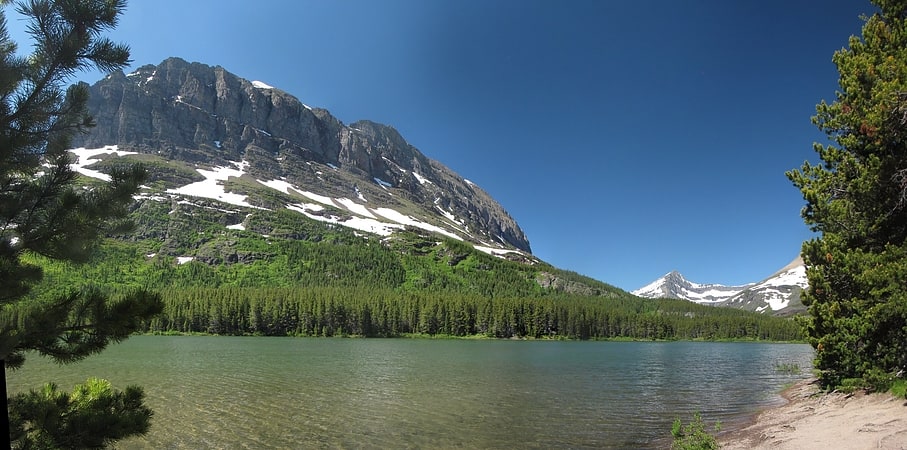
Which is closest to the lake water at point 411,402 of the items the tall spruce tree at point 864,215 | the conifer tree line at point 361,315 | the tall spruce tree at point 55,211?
the tall spruce tree at point 55,211

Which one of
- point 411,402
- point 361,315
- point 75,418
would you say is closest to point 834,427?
point 75,418

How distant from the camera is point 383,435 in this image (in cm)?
2258

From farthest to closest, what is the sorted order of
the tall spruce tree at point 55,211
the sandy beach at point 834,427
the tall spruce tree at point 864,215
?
the tall spruce tree at point 864,215 < the sandy beach at point 834,427 < the tall spruce tree at point 55,211

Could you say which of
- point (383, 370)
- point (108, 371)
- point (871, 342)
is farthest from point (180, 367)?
point (871, 342)

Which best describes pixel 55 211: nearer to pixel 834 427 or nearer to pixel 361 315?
pixel 834 427

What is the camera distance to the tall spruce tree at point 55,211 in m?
6.96

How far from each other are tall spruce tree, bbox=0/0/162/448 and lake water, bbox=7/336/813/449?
11.9 feet

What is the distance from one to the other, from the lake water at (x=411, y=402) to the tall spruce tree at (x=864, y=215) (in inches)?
321

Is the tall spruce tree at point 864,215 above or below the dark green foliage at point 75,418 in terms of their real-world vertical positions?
above

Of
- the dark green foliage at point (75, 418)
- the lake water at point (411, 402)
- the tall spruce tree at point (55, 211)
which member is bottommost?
the lake water at point (411, 402)

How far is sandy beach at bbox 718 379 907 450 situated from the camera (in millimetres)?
13828

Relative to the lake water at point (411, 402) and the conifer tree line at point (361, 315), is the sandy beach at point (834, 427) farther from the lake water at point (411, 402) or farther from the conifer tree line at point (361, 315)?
the conifer tree line at point (361, 315)

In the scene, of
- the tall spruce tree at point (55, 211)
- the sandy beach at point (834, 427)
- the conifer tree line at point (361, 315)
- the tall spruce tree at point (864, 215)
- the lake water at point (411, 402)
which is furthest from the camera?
the conifer tree line at point (361, 315)

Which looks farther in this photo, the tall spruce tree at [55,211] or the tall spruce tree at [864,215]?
the tall spruce tree at [864,215]
